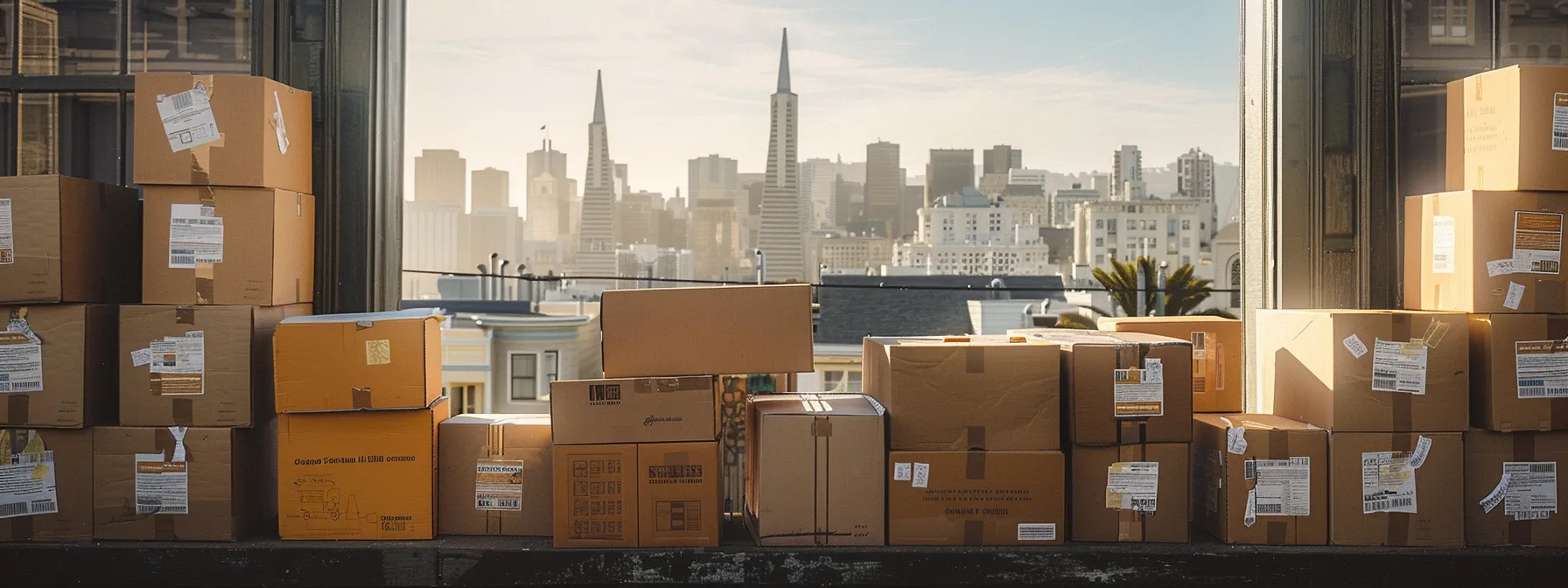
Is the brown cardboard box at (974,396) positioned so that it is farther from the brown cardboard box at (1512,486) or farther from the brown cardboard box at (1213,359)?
the brown cardboard box at (1512,486)

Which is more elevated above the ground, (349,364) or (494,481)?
(349,364)

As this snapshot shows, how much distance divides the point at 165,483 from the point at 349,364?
55 centimetres

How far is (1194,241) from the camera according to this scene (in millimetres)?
37594

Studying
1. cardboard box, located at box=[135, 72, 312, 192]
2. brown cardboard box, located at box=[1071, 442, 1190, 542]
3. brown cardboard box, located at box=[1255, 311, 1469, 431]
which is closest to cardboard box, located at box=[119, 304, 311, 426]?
cardboard box, located at box=[135, 72, 312, 192]

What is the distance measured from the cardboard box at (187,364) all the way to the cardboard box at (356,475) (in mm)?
158

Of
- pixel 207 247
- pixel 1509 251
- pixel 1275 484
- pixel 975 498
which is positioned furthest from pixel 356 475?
pixel 1509 251

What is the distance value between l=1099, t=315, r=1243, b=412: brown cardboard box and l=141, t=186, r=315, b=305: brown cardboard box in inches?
89.2

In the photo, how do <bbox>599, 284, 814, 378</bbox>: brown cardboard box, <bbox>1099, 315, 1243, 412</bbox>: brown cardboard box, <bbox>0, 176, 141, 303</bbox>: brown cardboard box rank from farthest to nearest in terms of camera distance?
<bbox>1099, 315, 1243, 412</bbox>: brown cardboard box → <bbox>599, 284, 814, 378</bbox>: brown cardboard box → <bbox>0, 176, 141, 303</bbox>: brown cardboard box

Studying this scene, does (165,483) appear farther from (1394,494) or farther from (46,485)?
(1394,494)

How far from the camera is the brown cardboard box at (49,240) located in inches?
83.4

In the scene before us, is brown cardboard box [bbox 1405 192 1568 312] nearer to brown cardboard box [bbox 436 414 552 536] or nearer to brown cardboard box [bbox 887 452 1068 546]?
Answer: brown cardboard box [bbox 887 452 1068 546]

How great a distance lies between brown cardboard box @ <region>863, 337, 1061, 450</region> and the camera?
2.20m

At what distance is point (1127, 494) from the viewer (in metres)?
2.23

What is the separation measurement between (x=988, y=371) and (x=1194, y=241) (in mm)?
39138
